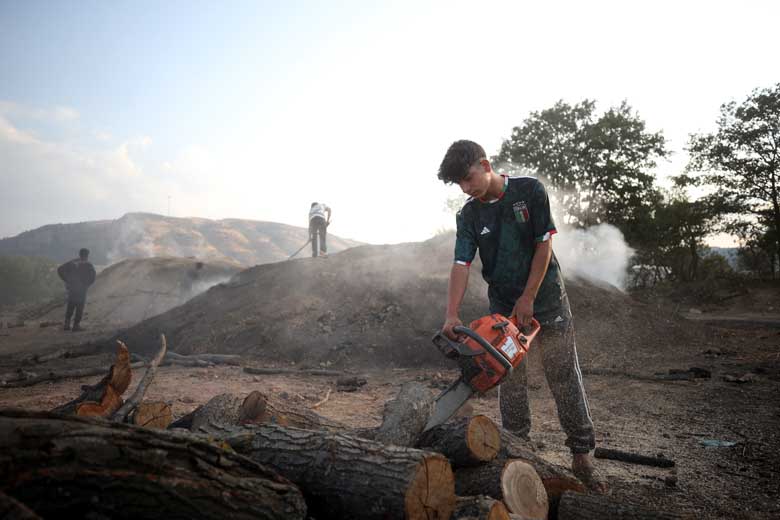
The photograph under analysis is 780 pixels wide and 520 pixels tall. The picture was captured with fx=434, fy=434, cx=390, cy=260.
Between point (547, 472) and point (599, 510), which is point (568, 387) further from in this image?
point (599, 510)

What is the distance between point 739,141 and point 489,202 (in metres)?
27.0

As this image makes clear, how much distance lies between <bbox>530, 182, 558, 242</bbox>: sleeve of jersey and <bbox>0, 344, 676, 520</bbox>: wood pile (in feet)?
4.06

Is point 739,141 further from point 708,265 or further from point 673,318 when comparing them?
point 673,318

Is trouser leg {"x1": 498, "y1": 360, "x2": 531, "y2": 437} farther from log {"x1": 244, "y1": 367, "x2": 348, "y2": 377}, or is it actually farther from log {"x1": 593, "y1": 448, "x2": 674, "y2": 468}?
log {"x1": 244, "y1": 367, "x2": 348, "y2": 377}

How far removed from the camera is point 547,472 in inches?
95.3

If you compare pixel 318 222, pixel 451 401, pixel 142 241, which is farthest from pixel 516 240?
pixel 142 241

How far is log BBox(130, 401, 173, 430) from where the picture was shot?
2.94 meters

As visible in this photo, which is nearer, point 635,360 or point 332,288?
point 635,360

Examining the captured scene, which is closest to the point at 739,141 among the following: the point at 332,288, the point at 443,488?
the point at 332,288

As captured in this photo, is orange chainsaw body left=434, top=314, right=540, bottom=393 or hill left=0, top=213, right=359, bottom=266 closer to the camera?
orange chainsaw body left=434, top=314, right=540, bottom=393

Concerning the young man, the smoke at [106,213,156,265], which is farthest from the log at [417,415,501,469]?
the smoke at [106,213,156,265]

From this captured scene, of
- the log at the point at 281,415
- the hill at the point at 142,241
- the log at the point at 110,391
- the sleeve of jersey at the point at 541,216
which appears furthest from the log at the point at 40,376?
the hill at the point at 142,241

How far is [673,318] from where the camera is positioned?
30.8 feet

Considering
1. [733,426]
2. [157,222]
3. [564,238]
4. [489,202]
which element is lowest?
[733,426]
